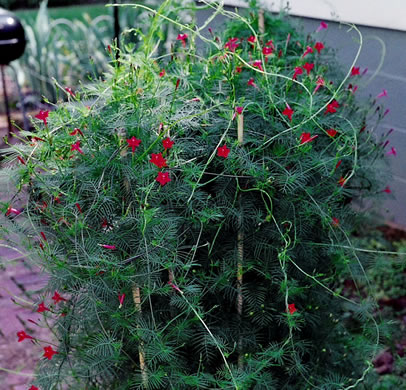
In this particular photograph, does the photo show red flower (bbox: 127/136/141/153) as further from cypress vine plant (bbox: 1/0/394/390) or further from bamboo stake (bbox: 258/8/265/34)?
bamboo stake (bbox: 258/8/265/34)

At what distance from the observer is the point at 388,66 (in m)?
3.46

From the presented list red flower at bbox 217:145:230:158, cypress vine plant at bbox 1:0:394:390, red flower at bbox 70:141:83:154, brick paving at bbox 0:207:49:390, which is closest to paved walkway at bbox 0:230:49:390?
brick paving at bbox 0:207:49:390

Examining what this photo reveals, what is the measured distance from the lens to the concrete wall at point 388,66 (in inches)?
134

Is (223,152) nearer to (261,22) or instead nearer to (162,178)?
(162,178)

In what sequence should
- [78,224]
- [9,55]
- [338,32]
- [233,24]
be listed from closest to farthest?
[78,224] → [233,24] → [338,32] → [9,55]

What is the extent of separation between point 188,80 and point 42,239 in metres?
0.66

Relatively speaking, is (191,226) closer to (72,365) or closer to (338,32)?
(72,365)

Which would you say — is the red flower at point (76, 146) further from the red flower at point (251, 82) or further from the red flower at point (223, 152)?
the red flower at point (251, 82)

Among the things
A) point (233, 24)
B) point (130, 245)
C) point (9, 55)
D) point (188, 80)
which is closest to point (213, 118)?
point (188, 80)

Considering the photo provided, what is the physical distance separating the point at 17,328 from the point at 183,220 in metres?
1.68

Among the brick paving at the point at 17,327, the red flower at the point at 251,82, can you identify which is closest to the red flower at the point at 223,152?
the red flower at the point at 251,82

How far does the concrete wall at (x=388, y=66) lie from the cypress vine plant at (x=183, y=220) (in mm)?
1574

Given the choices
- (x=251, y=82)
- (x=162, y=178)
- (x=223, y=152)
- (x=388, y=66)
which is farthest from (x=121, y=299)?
(x=388, y=66)

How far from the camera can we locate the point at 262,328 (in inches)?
77.2
